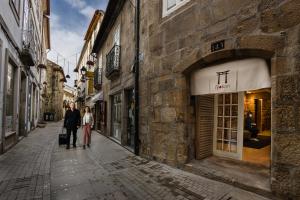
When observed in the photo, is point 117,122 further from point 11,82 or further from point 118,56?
point 11,82

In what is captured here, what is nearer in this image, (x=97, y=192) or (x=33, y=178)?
(x=97, y=192)

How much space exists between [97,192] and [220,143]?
3.33 metres

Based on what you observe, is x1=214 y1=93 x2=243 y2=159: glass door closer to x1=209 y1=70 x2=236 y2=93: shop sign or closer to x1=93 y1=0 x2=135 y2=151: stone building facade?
x1=209 y1=70 x2=236 y2=93: shop sign

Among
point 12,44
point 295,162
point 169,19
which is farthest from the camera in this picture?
point 12,44

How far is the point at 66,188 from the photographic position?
397cm

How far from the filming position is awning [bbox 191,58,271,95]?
148 inches

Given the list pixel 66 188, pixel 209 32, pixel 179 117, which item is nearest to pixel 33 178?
pixel 66 188

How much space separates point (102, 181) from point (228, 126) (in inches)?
129

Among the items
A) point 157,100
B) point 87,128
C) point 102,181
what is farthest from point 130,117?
point 102,181

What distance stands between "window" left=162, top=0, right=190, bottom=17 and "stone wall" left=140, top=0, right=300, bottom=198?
150 millimetres

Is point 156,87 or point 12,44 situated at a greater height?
point 12,44

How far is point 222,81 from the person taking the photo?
4.39 metres

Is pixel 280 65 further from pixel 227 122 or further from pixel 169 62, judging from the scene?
pixel 169 62

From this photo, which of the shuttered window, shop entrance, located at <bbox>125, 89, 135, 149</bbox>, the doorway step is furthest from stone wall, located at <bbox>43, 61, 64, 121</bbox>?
the doorway step
